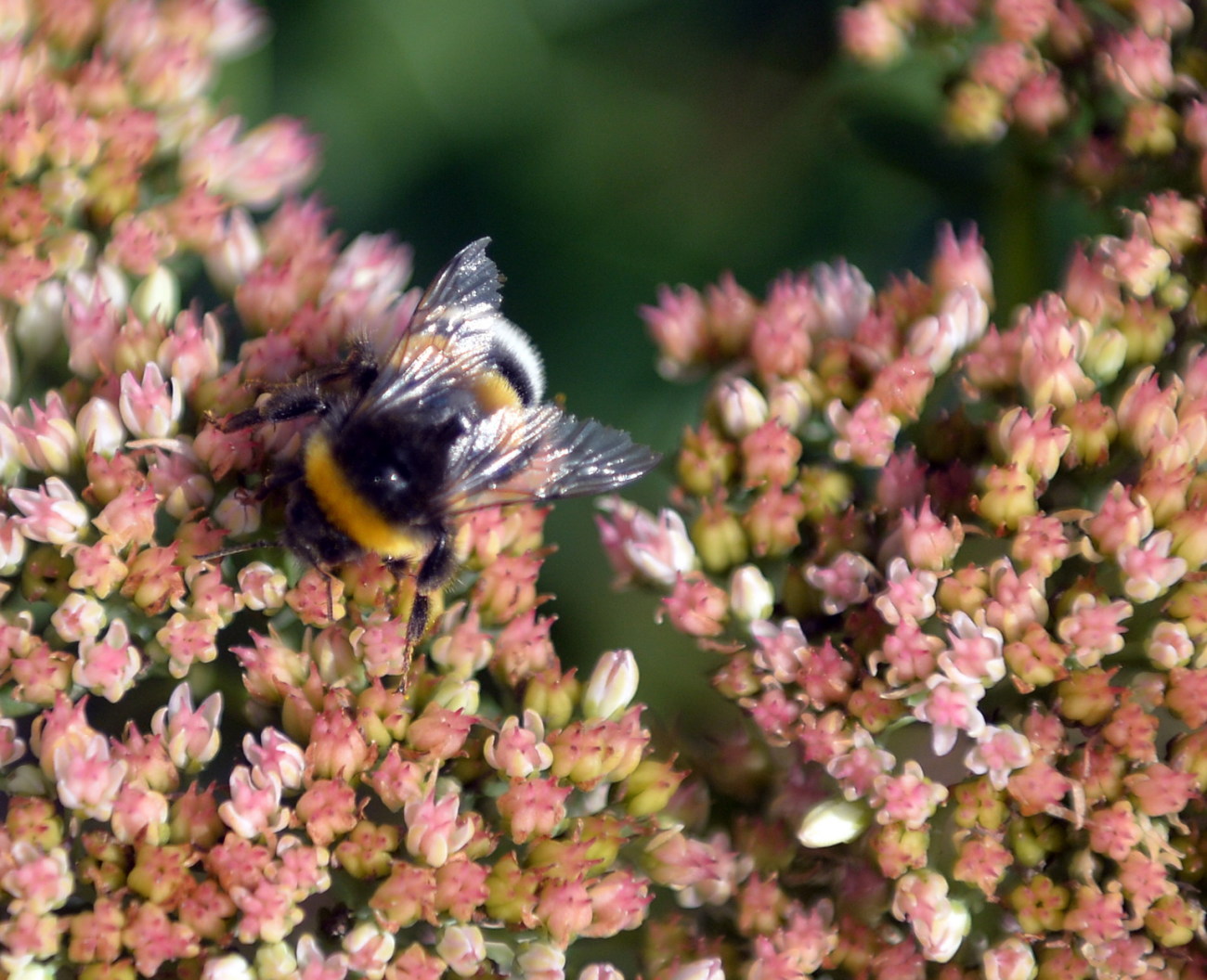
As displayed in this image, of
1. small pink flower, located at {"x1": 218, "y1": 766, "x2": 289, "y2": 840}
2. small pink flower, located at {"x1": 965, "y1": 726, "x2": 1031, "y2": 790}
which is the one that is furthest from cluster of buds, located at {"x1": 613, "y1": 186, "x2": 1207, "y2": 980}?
small pink flower, located at {"x1": 218, "y1": 766, "x2": 289, "y2": 840}

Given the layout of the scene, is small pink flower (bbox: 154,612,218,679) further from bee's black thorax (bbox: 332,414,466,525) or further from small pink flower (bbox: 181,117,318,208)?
small pink flower (bbox: 181,117,318,208)

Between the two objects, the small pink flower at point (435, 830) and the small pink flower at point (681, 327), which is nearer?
the small pink flower at point (435, 830)

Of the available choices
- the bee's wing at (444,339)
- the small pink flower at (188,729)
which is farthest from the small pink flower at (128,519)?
the bee's wing at (444,339)

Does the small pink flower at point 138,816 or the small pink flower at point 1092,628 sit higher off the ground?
the small pink flower at point 138,816

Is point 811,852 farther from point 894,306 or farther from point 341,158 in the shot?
point 341,158

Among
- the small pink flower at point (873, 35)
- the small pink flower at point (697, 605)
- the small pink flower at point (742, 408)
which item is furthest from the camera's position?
the small pink flower at point (873, 35)

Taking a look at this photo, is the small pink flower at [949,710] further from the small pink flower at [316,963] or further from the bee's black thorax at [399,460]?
the small pink flower at [316,963]

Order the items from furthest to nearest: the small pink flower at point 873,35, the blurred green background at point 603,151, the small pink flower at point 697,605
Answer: the blurred green background at point 603,151 → the small pink flower at point 873,35 → the small pink flower at point 697,605

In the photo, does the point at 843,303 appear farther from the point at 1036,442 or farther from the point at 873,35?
the point at 873,35
